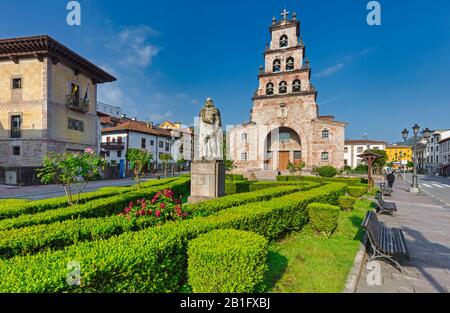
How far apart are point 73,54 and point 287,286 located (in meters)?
28.3

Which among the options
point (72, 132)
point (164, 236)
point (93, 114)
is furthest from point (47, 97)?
point (164, 236)

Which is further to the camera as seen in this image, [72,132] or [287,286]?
[72,132]

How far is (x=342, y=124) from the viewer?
31297 millimetres

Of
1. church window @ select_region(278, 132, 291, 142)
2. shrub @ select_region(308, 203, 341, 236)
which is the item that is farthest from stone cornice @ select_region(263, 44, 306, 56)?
shrub @ select_region(308, 203, 341, 236)

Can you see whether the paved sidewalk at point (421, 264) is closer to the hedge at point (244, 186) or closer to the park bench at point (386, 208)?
the park bench at point (386, 208)

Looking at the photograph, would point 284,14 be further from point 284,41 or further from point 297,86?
point 297,86

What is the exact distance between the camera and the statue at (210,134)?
10.0m

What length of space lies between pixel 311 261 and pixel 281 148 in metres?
32.0

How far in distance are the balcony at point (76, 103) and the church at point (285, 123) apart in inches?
828

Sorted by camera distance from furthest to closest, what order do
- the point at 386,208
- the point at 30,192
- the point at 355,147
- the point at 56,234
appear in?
the point at 355,147, the point at 30,192, the point at 386,208, the point at 56,234

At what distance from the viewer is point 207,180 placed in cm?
974

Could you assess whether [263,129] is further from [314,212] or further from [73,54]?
[314,212]

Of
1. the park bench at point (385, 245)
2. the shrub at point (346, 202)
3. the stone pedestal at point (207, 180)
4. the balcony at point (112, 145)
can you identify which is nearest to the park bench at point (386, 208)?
the shrub at point (346, 202)

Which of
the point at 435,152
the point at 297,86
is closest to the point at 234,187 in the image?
the point at 297,86
